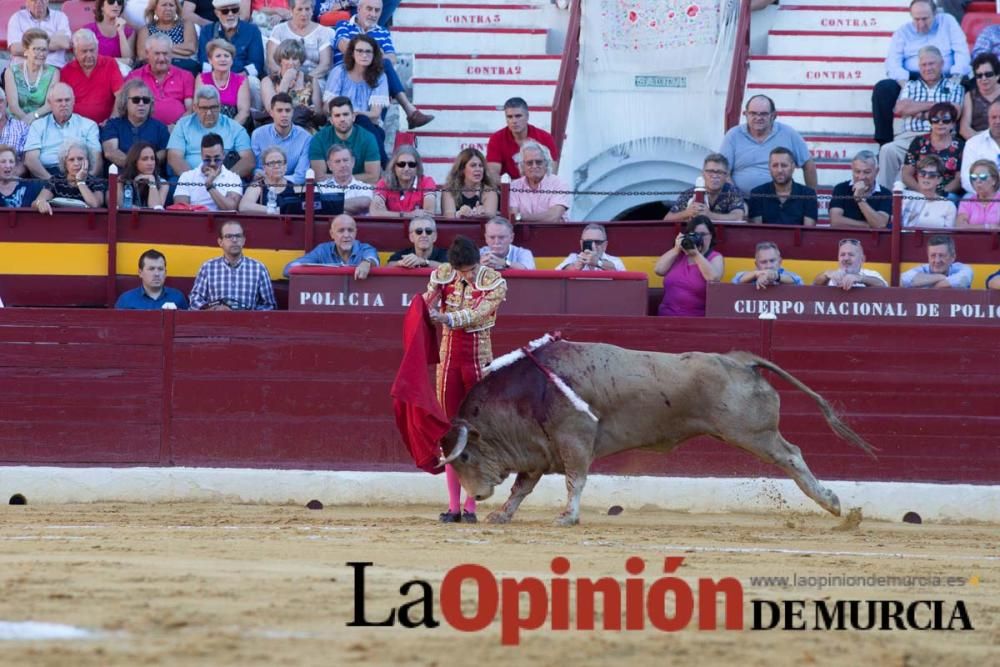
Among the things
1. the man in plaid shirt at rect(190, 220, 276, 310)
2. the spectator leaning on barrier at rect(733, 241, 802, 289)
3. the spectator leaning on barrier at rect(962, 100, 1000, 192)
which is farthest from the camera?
the spectator leaning on barrier at rect(962, 100, 1000, 192)

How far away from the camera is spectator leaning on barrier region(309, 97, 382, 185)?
11781 millimetres

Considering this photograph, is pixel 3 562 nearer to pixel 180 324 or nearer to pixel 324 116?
pixel 180 324

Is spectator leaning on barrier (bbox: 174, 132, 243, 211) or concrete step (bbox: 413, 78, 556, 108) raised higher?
concrete step (bbox: 413, 78, 556, 108)

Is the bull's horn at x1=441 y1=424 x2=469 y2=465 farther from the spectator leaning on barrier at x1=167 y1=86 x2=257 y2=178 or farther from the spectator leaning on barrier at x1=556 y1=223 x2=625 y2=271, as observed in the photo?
the spectator leaning on barrier at x1=167 y1=86 x2=257 y2=178

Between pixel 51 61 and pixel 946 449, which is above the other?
pixel 51 61

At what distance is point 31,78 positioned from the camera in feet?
40.7

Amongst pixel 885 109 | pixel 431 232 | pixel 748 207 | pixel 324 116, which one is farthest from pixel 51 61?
pixel 885 109

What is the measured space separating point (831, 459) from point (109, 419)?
14.2 feet

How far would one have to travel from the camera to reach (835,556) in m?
7.93

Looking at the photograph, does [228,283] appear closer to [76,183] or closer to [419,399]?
[76,183]

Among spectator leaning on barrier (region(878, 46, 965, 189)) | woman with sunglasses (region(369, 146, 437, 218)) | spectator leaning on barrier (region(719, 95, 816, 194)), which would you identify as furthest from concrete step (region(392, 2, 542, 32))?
woman with sunglasses (region(369, 146, 437, 218))

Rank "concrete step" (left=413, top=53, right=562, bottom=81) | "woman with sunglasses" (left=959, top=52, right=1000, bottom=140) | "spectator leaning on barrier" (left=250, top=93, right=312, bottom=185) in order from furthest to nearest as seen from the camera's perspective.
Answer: "concrete step" (left=413, top=53, right=562, bottom=81) → "woman with sunglasses" (left=959, top=52, right=1000, bottom=140) → "spectator leaning on barrier" (left=250, top=93, right=312, bottom=185)

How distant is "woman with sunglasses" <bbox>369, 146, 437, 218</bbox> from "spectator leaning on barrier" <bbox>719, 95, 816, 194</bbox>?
1.98 meters

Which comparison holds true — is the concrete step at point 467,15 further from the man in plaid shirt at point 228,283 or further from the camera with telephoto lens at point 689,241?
the camera with telephoto lens at point 689,241
